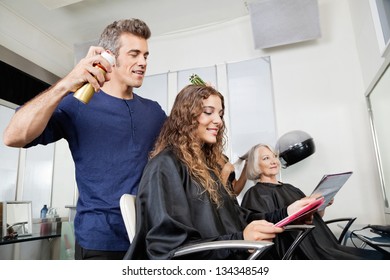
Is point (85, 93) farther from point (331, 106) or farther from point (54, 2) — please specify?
point (331, 106)

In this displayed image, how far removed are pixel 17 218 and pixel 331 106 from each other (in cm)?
291

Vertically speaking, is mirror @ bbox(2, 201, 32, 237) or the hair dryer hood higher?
the hair dryer hood

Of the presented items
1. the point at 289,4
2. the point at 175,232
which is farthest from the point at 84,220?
the point at 289,4

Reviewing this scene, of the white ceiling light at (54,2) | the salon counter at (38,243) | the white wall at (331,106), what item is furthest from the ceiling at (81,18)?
the salon counter at (38,243)

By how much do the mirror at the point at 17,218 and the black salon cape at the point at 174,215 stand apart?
6.20ft

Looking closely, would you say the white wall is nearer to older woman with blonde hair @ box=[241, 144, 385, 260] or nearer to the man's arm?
older woman with blonde hair @ box=[241, 144, 385, 260]

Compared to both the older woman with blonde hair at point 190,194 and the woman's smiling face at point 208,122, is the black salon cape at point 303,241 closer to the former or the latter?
the older woman with blonde hair at point 190,194

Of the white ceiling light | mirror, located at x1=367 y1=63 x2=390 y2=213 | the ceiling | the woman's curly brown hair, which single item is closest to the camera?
the woman's curly brown hair

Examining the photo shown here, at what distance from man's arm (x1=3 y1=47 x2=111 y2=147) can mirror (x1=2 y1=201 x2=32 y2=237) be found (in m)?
1.78

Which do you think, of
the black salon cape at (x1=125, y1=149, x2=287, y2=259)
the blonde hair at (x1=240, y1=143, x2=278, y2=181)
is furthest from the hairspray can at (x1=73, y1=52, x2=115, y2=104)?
the blonde hair at (x1=240, y1=143, x2=278, y2=181)

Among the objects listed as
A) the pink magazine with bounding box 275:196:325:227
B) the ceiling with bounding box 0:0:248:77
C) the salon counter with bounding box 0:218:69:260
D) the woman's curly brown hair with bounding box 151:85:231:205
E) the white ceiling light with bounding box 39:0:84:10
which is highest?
the ceiling with bounding box 0:0:248:77

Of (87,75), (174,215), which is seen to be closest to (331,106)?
(174,215)

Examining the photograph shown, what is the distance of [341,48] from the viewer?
2727 millimetres

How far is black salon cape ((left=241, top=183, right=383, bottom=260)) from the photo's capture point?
1632 mm
